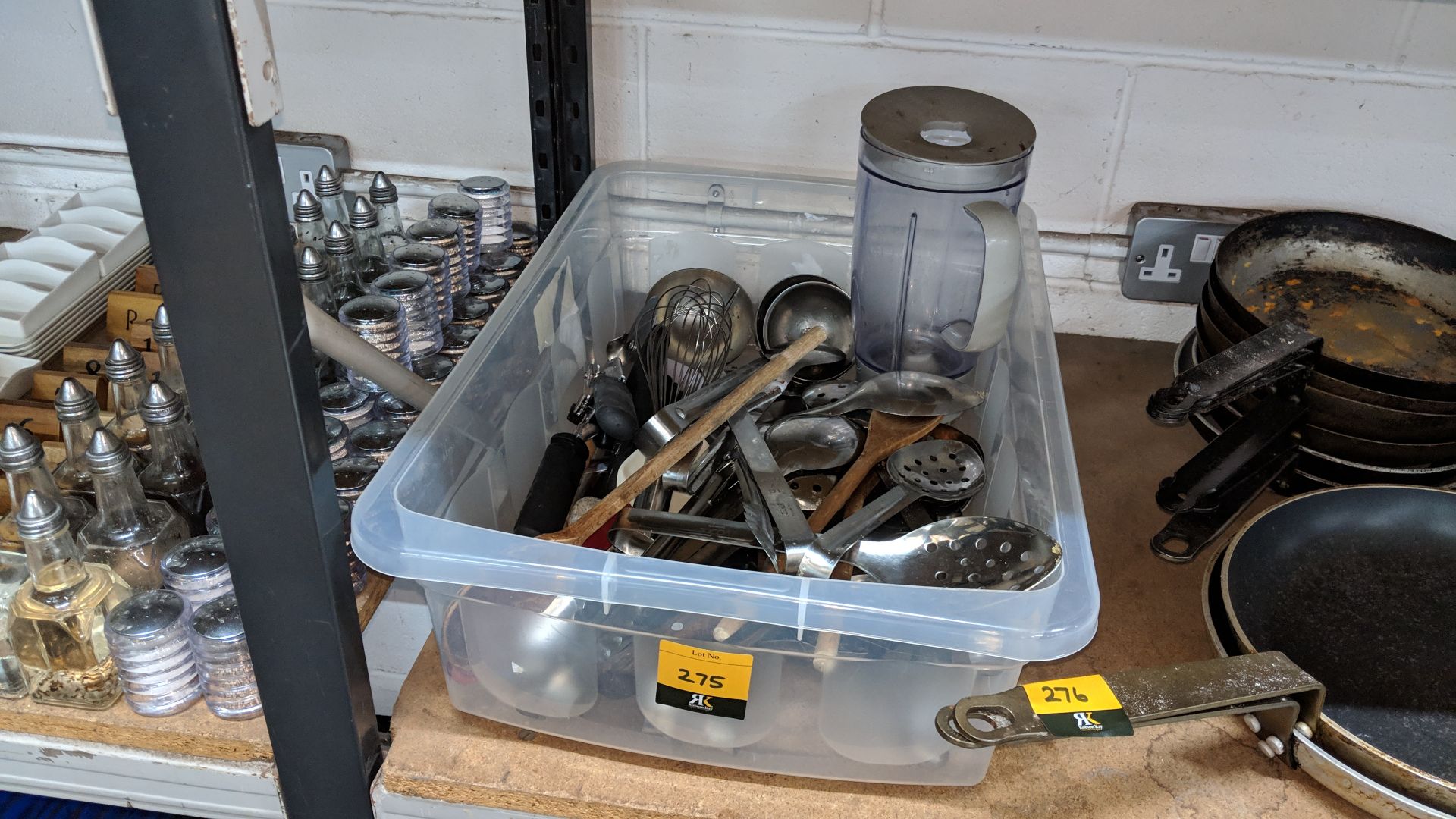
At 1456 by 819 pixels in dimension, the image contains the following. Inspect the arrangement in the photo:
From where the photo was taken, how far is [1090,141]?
3.43 feet

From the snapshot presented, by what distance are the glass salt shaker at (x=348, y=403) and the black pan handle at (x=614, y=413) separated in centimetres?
19

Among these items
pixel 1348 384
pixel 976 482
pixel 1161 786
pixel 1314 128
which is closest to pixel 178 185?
pixel 976 482

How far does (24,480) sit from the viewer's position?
0.67 meters

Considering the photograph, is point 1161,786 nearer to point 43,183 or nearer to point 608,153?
point 608,153

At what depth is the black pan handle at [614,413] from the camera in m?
0.81

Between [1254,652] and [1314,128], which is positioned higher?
[1314,128]

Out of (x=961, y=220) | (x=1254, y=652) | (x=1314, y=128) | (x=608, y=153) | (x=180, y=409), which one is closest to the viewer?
(x=1254, y=652)

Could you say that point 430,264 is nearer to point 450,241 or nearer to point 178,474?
point 450,241

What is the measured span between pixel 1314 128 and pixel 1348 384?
1.21 feet

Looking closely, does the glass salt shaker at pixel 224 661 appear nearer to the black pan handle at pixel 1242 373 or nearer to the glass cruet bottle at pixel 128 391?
the glass cruet bottle at pixel 128 391

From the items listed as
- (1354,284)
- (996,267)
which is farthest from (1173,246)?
(996,267)

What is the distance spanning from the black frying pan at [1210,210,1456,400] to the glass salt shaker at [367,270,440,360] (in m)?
0.68

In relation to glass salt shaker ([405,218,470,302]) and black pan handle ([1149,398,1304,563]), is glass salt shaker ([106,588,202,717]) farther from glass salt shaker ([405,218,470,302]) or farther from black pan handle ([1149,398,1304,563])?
black pan handle ([1149,398,1304,563])

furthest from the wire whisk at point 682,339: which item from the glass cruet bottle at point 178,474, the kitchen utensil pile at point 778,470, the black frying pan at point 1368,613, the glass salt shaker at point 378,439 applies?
the black frying pan at point 1368,613
